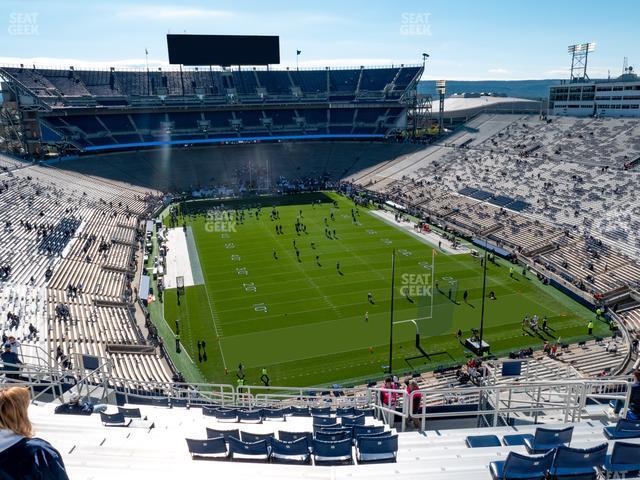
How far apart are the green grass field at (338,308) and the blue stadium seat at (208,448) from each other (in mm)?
14699

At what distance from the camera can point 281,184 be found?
220ft

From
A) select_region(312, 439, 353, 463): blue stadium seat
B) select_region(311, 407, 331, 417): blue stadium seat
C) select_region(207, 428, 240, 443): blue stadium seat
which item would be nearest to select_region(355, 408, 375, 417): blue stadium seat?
select_region(311, 407, 331, 417): blue stadium seat

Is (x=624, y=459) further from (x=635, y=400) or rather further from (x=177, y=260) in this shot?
(x=177, y=260)

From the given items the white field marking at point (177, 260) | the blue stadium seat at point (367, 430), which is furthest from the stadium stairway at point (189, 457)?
the white field marking at point (177, 260)

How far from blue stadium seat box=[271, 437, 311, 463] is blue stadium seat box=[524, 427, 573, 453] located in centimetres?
311

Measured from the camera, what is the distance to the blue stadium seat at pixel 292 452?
748cm

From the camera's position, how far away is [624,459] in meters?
5.90

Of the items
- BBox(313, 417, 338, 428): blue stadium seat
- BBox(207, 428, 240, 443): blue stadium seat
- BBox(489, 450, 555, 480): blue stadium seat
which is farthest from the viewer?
BBox(313, 417, 338, 428): blue stadium seat

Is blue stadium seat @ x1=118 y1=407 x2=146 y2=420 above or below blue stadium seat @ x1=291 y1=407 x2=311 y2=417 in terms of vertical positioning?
above

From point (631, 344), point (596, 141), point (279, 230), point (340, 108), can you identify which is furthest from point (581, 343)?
point (340, 108)

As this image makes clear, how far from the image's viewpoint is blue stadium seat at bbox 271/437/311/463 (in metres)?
7.48

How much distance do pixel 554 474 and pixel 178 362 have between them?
20516 millimetres

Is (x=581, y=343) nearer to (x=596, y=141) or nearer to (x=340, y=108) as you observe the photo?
(x=596, y=141)

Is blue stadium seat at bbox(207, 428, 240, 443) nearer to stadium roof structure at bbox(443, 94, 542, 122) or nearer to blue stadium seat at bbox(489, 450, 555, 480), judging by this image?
blue stadium seat at bbox(489, 450, 555, 480)
